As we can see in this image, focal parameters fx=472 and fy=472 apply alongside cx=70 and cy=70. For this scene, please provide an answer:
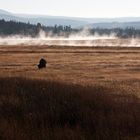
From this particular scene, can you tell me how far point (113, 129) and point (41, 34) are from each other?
17677 centimetres

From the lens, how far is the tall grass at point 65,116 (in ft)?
43.5

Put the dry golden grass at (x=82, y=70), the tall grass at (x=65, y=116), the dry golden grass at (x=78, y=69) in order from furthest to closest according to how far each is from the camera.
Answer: the dry golden grass at (x=78, y=69)
the dry golden grass at (x=82, y=70)
the tall grass at (x=65, y=116)

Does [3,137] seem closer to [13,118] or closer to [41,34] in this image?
[13,118]

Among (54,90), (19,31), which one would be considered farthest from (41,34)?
(54,90)

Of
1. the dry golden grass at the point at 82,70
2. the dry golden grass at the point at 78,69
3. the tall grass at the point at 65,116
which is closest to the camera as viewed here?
the tall grass at the point at 65,116

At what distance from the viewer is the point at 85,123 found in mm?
14594

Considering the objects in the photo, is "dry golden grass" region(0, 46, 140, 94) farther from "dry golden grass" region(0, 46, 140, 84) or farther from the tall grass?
the tall grass

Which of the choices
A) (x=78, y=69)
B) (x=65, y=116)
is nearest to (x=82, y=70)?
(x=78, y=69)

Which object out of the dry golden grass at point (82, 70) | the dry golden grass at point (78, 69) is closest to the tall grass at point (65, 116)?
the dry golden grass at point (82, 70)

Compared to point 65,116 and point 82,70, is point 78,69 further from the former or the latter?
point 65,116

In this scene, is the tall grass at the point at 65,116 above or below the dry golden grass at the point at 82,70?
above

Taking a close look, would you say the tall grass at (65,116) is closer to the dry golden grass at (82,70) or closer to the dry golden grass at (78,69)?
the dry golden grass at (82,70)

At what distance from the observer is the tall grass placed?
13.3 meters

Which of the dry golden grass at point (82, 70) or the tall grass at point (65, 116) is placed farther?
the dry golden grass at point (82, 70)
